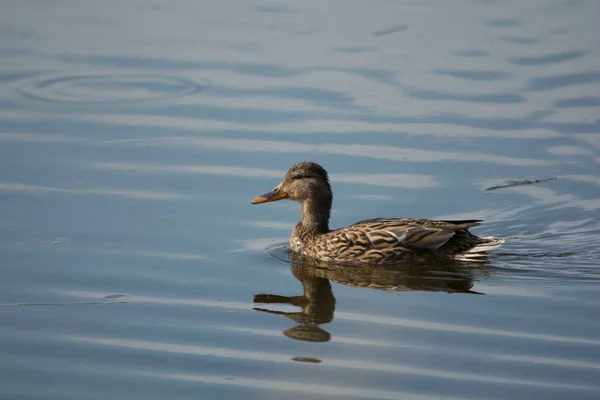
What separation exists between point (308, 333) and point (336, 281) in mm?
1849

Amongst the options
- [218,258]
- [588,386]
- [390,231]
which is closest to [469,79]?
[390,231]

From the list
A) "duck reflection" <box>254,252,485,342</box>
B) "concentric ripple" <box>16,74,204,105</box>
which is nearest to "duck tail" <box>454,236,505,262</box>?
"duck reflection" <box>254,252,485,342</box>

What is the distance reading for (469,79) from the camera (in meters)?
15.9

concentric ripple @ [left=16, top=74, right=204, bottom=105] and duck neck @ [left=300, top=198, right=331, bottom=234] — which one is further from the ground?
concentric ripple @ [left=16, top=74, right=204, bottom=105]

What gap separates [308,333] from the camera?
336 inches

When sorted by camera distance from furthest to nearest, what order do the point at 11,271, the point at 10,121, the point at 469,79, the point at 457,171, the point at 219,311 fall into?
the point at 469,79 → the point at 10,121 → the point at 457,171 → the point at 11,271 → the point at 219,311

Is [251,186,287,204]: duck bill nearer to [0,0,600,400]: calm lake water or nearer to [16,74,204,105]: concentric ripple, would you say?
[0,0,600,400]: calm lake water

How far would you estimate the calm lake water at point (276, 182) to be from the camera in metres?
7.81

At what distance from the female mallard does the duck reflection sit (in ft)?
0.51

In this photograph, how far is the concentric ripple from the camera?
15.0 m

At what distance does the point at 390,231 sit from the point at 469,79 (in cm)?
543

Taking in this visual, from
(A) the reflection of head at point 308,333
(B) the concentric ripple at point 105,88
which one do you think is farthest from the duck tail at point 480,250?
(B) the concentric ripple at point 105,88

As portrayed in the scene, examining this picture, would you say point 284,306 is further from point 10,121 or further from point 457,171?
point 10,121

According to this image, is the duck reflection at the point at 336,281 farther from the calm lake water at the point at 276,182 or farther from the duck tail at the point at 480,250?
the duck tail at the point at 480,250
